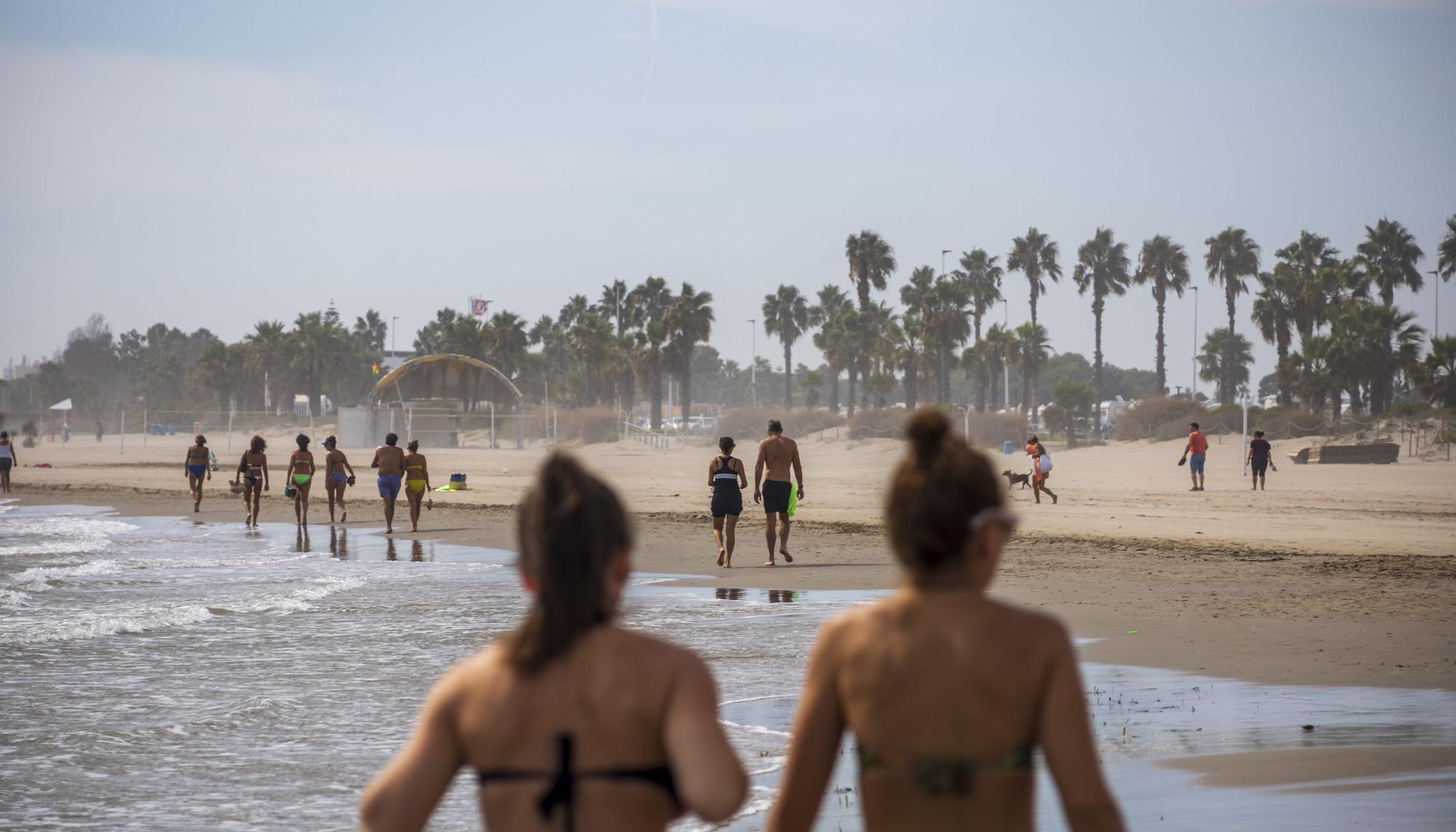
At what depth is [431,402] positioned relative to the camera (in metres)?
90.2

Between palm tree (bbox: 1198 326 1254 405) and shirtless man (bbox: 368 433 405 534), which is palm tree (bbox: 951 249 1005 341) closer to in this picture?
palm tree (bbox: 1198 326 1254 405)

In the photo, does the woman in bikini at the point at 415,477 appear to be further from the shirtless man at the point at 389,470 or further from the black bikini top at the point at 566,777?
the black bikini top at the point at 566,777

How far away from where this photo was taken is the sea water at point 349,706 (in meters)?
6.91

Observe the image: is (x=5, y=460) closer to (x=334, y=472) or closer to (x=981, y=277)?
(x=334, y=472)

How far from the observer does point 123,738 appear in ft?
29.1

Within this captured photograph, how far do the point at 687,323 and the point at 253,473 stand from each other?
68904 millimetres

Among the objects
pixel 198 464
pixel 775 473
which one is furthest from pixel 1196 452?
pixel 198 464

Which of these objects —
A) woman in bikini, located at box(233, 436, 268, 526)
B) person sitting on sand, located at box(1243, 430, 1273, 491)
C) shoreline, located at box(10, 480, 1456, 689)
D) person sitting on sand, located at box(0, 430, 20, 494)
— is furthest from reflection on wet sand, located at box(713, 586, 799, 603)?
person sitting on sand, located at box(0, 430, 20, 494)

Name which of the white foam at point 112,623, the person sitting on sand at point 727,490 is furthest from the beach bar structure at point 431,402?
the white foam at point 112,623

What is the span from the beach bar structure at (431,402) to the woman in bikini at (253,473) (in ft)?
153

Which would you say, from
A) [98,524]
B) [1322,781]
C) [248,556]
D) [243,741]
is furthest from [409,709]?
[98,524]

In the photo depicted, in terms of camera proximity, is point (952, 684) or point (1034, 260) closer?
point (952, 684)

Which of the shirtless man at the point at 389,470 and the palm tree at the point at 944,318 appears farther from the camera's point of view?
the palm tree at the point at 944,318

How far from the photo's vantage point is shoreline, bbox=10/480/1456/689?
1098cm
